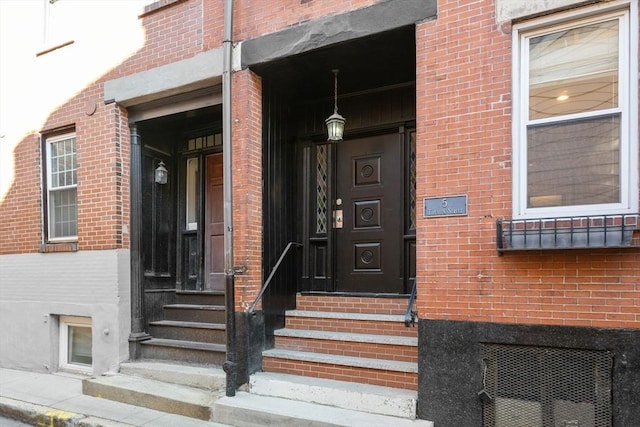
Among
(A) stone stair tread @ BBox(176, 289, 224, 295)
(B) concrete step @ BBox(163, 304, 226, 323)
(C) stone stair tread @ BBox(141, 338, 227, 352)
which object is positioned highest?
(A) stone stair tread @ BBox(176, 289, 224, 295)

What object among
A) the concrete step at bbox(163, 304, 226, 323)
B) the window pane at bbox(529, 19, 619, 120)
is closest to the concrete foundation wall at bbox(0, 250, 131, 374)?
the concrete step at bbox(163, 304, 226, 323)

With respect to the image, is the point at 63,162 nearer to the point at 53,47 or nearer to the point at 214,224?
the point at 53,47

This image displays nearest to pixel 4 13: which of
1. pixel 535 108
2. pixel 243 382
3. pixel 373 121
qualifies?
pixel 373 121

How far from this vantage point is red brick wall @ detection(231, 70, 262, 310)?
16.4 feet

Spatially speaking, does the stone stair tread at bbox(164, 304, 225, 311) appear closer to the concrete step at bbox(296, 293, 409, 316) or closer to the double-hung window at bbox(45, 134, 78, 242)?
the concrete step at bbox(296, 293, 409, 316)

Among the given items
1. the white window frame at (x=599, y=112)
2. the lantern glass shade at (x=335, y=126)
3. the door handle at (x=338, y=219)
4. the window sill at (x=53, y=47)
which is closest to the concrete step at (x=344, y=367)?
the door handle at (x=338, y=219)

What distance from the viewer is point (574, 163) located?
12.2ft

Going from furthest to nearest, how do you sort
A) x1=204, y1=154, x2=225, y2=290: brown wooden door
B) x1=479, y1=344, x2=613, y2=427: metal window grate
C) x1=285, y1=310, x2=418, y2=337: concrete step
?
x1=204, y1=154, x2=225, y2=290: brown wooden door → x1=285, y1=310, x2=418, y2=337: concrete step → x1=479, y1=344, x2=613, y2=427: metal window grate

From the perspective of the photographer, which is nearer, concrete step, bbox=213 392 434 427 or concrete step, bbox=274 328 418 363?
concrete step, bbox=213 392 434 427

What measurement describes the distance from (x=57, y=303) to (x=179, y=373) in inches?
96.8

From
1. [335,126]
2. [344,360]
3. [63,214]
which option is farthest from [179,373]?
[335,126]

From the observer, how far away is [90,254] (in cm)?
607

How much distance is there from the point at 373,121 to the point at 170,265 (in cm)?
378

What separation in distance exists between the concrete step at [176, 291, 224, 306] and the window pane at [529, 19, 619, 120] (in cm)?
456
